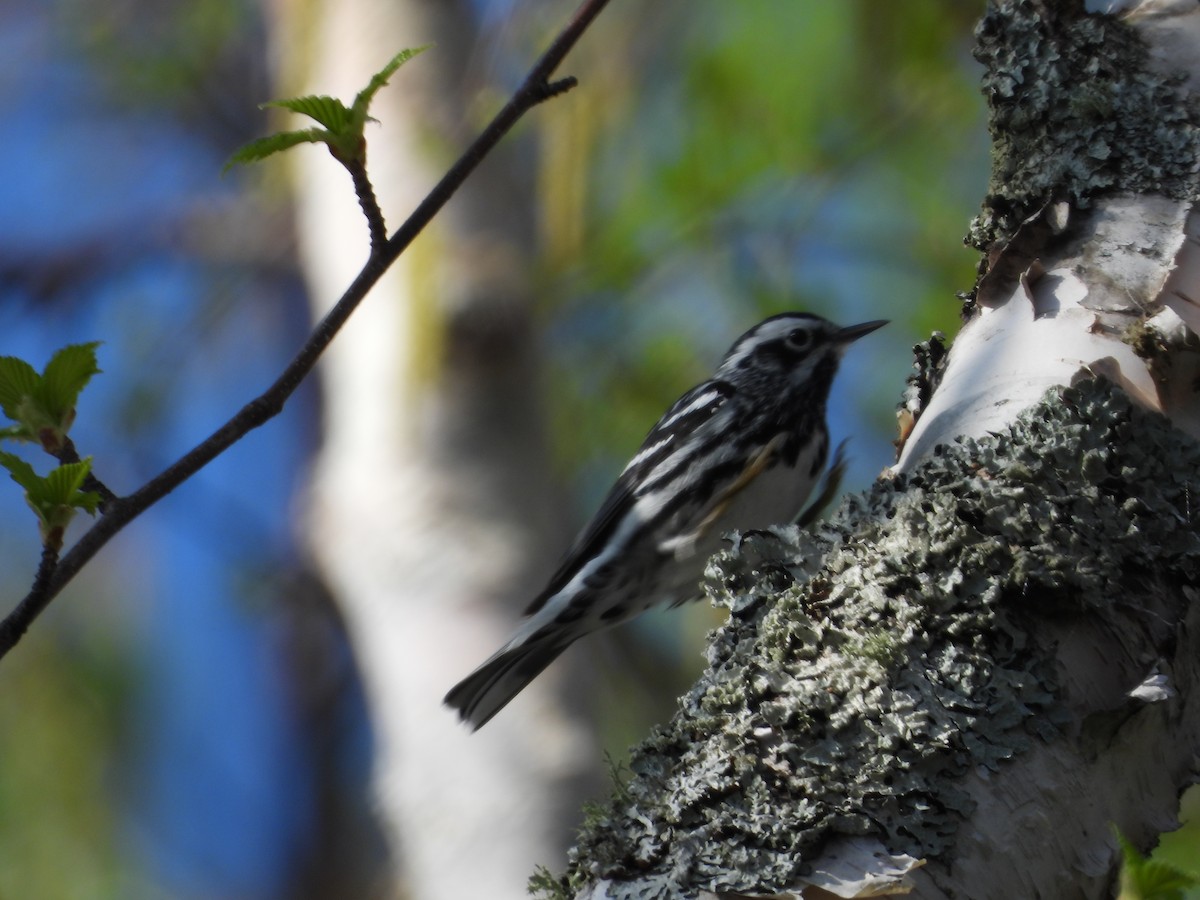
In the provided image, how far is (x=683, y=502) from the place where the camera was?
3.44 meters

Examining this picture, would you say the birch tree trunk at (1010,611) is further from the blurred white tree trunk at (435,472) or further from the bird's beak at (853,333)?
the bird's beak at (853,333)

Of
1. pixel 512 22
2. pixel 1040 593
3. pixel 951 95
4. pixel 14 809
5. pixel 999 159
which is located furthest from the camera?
pixel 14 809

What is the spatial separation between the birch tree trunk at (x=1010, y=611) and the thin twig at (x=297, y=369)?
0.57 meters

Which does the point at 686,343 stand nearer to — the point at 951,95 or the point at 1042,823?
the point at 951,95

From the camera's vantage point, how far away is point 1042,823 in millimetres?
1286

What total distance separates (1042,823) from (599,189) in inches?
170

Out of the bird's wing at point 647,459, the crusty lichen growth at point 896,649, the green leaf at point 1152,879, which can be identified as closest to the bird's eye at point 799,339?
the bird's wing at point 647,459

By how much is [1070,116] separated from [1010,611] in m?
A: 0.84

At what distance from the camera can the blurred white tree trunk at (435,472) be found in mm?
2941

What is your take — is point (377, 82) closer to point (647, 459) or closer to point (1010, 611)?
point (1010, 611)

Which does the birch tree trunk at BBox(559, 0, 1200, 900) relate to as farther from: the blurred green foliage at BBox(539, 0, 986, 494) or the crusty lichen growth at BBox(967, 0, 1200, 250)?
the blurred green foliage at BBox(539, 0, 986, 494)

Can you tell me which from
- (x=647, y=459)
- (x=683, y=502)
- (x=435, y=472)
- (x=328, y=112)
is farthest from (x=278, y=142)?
(x=647, y=459)

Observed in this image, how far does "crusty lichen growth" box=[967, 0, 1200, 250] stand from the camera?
1806mm

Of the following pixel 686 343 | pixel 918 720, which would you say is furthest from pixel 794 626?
pixel 686 343
